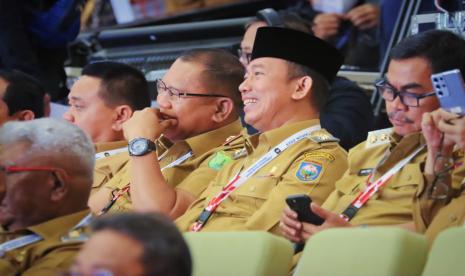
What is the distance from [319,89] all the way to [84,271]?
274 centimetres

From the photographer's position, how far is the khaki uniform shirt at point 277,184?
15.3 ft

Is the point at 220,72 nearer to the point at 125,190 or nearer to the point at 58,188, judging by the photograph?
the point at 125,190

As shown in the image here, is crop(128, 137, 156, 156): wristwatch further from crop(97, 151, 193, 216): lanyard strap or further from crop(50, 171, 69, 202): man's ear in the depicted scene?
crop(50, 171, 69, 202): man's ear

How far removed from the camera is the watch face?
530 centimetres

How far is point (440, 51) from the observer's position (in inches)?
183

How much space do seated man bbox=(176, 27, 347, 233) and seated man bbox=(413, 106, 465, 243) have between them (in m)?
0.62

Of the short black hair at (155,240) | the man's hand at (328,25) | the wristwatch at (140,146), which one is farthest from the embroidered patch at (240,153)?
the short black hair at (155,240)

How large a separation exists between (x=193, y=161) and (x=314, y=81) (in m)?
0.75

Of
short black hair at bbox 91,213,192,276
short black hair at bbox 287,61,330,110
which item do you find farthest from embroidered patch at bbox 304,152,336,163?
short black hair at bbox 91,213,192,276

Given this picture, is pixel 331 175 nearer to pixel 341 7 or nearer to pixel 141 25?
pixel 341 7

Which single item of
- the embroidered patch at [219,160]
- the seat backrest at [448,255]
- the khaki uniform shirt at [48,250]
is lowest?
the embroidered patch at [219,160]

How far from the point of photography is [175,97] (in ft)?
18.6

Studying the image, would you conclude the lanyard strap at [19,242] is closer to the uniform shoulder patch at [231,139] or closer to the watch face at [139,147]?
the watch face at [139,147]

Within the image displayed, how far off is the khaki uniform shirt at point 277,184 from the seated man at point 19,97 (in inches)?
68.5
